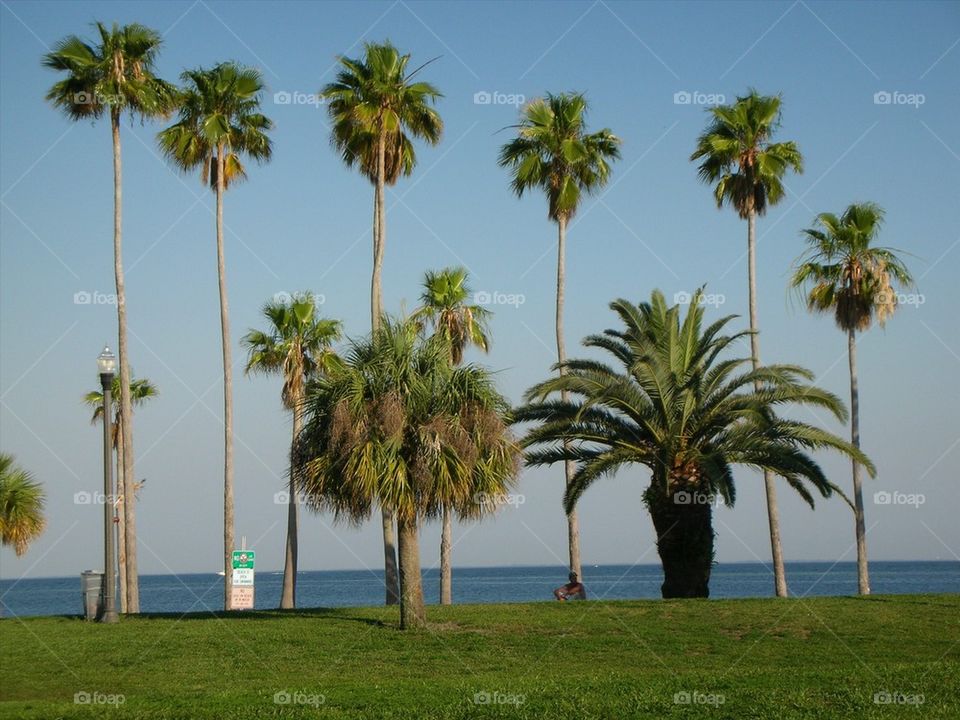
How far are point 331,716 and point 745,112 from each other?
2813cm

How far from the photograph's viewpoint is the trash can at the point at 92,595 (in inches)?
1006

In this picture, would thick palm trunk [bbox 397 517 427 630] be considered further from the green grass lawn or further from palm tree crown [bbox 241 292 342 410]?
palm tree crown [bbox 241 292 342 410]

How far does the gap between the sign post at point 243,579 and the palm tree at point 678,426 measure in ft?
25.4

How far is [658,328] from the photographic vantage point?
28094mm

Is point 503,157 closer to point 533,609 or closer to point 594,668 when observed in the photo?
point 533,609

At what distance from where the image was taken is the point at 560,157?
37.3 metres

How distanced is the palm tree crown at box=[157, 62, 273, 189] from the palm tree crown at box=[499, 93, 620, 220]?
850cm

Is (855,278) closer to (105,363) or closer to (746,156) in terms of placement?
(746,156)

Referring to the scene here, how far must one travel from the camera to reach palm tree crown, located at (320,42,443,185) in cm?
3359

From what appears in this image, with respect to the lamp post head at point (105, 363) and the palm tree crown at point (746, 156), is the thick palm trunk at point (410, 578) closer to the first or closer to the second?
the lamp post head at point (105, 363)

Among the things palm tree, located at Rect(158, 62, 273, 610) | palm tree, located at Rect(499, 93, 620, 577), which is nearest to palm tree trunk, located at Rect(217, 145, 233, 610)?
palm tree, located at Rect(158, 62, 273, 610)

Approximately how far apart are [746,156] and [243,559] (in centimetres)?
2088

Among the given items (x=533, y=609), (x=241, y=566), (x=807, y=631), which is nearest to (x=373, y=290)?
(x=241, y=566)

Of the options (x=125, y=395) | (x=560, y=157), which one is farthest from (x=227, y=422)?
(x=560, y=157)
